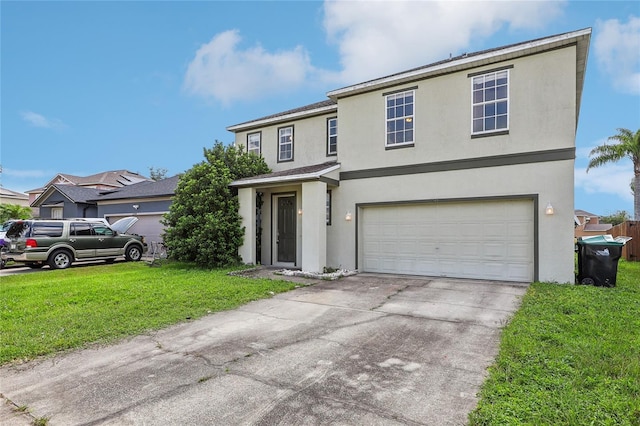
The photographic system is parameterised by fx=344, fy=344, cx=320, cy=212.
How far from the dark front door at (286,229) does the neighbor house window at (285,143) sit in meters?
2.17

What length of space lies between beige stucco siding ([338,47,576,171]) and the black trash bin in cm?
242

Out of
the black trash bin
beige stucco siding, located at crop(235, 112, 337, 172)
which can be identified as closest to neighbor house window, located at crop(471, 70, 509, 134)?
the black trash bin

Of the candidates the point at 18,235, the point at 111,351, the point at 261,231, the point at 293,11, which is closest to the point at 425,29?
the point at 293,11

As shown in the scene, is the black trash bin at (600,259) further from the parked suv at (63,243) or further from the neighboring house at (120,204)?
the parked suv at (63,243)

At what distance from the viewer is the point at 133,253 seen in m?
15.1

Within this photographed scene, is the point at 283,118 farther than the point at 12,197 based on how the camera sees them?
No

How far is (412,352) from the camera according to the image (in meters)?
4.29

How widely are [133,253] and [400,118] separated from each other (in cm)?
1251

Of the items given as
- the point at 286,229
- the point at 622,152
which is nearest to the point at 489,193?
the point at 286,229

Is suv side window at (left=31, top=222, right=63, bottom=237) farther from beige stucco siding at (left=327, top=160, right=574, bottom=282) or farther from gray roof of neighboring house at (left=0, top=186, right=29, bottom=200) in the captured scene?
Result: gray roof of neighboring house at (left=0, top=186, right=29, bottom=200)

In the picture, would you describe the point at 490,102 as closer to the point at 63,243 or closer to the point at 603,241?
the point at 603,241

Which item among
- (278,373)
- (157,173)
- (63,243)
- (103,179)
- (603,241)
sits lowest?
(278,373)

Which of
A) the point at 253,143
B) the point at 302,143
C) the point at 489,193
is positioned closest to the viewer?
the point at 489,193

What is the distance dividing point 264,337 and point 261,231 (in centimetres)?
804
